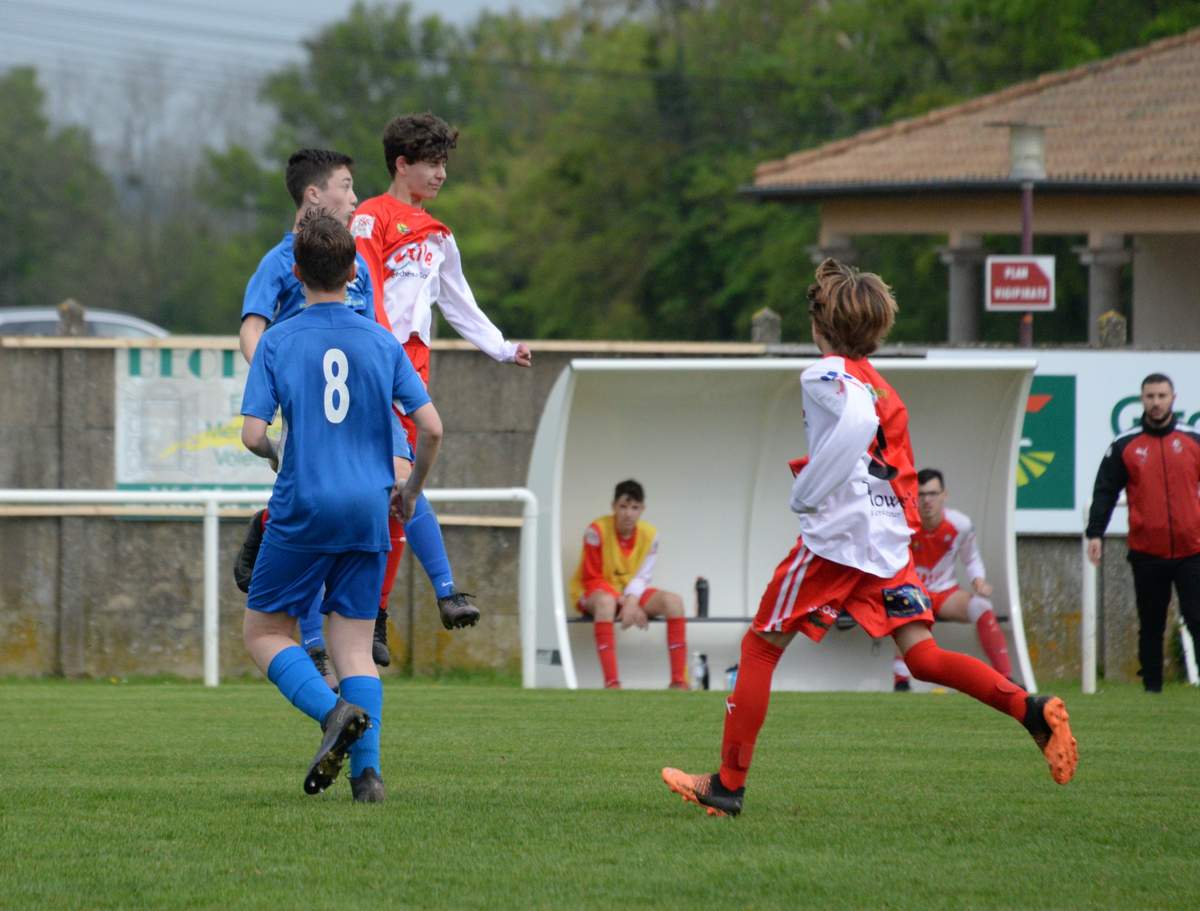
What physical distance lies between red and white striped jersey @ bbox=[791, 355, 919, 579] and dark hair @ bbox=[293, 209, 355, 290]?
4.68ft

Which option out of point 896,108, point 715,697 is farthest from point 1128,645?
point 896,108

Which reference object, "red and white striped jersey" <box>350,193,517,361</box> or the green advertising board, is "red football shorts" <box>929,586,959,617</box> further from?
"red and white striped jersey" <box>350,193,517,361</box>

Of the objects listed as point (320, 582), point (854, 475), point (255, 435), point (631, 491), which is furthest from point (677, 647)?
point (255, 435)

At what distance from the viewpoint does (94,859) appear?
4.96 meters

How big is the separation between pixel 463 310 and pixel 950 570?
20.7 ft

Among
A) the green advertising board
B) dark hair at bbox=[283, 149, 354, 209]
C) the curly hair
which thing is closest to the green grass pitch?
the curly hair

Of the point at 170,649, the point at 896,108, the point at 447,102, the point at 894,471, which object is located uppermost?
the point at 447,102

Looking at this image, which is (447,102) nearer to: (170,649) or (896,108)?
(896,108)

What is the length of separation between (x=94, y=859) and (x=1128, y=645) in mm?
10800

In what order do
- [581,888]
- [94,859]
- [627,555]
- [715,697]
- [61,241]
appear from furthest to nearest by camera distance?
1. [61,241]
2. [627,555]
3. [715,697]
4. [94,859]
5. [581,888]

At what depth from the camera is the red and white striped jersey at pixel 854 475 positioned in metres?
5.62

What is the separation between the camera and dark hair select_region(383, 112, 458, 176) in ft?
24.0

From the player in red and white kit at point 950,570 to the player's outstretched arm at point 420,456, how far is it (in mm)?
6862

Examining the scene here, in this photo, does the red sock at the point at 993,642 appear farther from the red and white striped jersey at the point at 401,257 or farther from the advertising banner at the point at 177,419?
the red and white striped jersey at the point at 401,257
